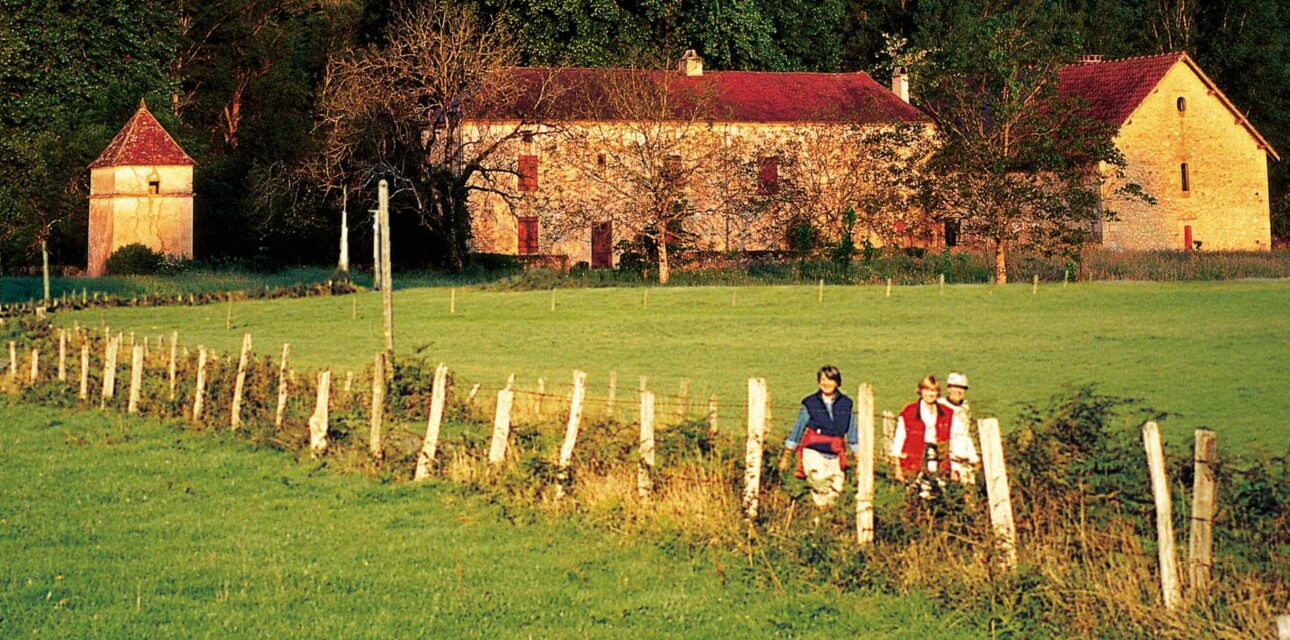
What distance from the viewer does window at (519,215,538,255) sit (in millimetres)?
69188

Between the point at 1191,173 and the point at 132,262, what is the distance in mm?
45484

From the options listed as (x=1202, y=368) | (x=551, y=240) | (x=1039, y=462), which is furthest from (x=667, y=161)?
(x=1039, y=462)

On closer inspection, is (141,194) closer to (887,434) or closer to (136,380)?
(136,380)

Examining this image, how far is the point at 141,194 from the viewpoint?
6562cm

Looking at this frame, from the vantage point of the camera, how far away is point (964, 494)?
13.4 meters

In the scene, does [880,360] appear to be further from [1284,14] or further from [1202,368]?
[1284,14]

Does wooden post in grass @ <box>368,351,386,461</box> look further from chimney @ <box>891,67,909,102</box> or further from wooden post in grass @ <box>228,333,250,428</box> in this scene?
chimney @ <box>891,67,909,102</box>

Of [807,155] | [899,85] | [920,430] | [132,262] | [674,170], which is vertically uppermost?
[899,85]

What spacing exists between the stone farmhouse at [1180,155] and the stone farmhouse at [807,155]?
0.21 ft

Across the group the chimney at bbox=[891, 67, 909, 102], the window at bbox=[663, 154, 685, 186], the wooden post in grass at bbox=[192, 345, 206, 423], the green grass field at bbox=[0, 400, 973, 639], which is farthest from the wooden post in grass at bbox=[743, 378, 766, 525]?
the chimney at bbox=[891, 67, 909, 102]

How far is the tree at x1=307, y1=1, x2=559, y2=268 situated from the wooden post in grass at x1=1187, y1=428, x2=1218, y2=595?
50850 mm

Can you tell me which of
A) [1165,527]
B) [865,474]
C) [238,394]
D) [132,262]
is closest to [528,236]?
[132,262]

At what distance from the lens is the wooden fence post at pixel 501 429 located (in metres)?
18.3

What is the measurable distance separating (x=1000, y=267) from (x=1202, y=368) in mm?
20521
